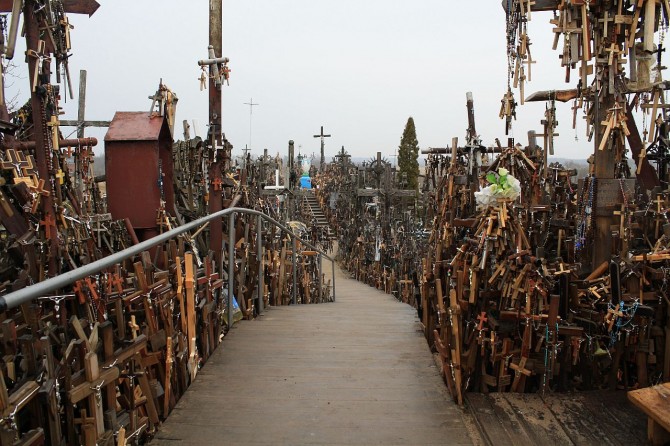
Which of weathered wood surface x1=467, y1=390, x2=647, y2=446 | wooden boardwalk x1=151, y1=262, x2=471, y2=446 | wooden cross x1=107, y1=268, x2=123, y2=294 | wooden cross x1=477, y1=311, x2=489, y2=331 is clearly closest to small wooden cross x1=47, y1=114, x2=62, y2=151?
wooden cross x1=107, y1=268, x2=123, y2=294

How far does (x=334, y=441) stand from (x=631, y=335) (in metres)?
1.95

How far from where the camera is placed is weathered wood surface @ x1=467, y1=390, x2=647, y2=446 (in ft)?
10.4

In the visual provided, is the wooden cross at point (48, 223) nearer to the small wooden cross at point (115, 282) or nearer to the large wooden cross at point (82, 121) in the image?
the small wooden cross at point (115, 282)

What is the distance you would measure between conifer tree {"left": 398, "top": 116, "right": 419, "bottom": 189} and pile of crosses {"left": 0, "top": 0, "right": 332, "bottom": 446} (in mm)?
31474

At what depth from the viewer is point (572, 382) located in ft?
12.4

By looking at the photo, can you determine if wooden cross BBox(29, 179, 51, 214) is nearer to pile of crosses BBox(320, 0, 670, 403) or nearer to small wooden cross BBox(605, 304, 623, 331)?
pile of crosses BBox(320, 0, 670, 403)

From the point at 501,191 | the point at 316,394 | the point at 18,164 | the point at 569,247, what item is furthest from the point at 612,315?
the point at 18,164

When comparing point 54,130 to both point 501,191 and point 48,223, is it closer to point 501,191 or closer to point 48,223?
point 48,223

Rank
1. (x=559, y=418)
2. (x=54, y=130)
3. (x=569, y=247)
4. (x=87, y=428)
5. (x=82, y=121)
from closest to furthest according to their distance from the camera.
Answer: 1. (x=87, y=428)
2. (x=559, y=418)
3. (x=54, y=130)
4. (x=569, y=247)
5. (x=82, y=121)

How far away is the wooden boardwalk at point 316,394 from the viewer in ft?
10.7

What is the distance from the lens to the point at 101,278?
380 centimetres

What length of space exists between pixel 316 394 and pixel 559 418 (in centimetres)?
143

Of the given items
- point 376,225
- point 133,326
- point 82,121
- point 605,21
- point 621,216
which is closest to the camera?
point 133,326

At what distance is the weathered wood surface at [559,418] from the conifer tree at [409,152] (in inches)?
1394
